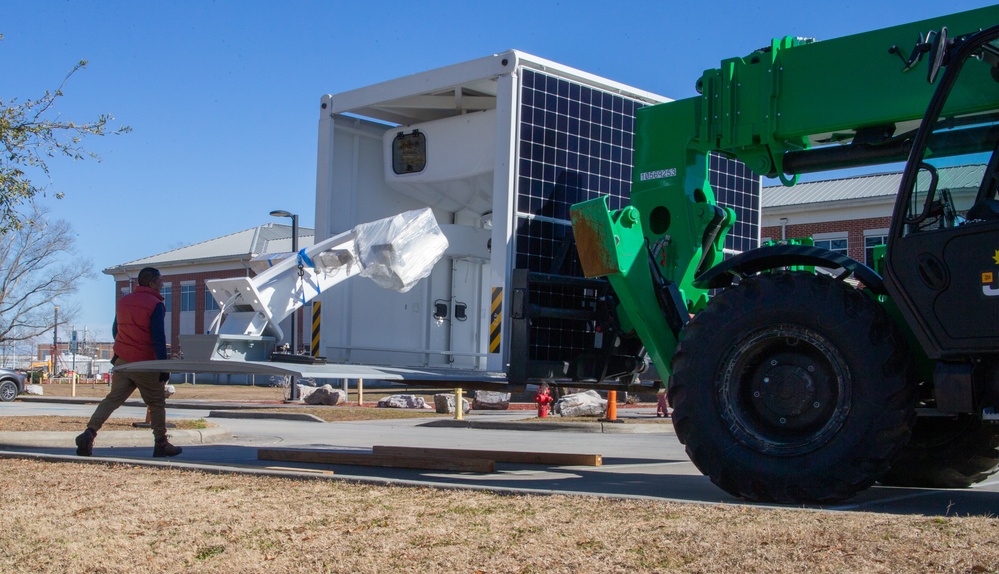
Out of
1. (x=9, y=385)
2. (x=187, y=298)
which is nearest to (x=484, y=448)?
(x=9, y=385)

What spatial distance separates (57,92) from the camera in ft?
38.2

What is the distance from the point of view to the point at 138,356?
9.56 metres

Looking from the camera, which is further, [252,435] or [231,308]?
[252,435]

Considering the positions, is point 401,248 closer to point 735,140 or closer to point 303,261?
point 303,261

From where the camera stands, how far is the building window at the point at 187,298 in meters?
59.3

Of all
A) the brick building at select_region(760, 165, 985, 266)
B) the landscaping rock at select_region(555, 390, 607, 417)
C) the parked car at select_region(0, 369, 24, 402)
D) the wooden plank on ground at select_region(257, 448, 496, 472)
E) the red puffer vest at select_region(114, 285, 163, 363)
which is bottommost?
the parked car at select_region(0, 369, 24, 402)

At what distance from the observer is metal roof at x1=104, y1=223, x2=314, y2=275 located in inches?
2199

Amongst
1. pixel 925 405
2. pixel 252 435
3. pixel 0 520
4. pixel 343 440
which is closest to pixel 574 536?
pixel 925 405

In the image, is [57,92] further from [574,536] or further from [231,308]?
[574,536]

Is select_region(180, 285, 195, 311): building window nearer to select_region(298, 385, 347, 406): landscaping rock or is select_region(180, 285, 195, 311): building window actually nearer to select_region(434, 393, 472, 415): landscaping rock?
select_region(298, 385, 347, 406): landscaping rock

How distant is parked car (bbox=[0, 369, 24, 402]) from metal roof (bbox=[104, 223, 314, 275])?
24.1 meters

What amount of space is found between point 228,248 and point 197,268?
2091mm

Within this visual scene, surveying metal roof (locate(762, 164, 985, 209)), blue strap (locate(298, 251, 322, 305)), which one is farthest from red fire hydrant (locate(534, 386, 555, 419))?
blue strap (locate(298, 251, 322, 305))

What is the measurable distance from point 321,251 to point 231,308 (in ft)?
3.69
